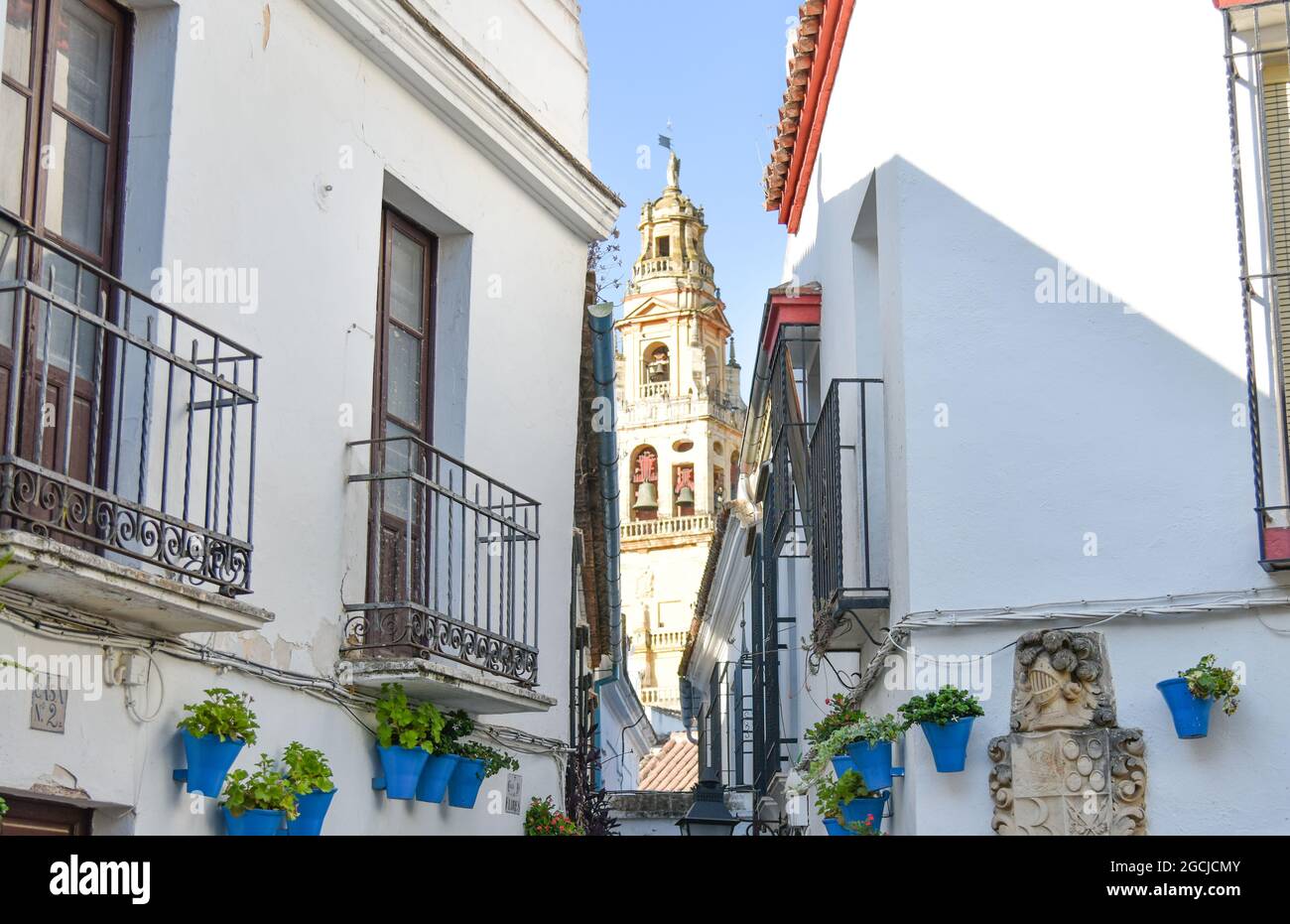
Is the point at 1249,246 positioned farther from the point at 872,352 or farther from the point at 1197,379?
the point at 872,352

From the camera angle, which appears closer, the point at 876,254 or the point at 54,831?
the point at 54,831

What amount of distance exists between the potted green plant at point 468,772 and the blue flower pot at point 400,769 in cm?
38

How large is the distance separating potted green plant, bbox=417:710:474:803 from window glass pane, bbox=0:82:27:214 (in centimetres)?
313

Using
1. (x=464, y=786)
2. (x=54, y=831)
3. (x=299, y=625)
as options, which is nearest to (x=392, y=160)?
(x=299, y=625)

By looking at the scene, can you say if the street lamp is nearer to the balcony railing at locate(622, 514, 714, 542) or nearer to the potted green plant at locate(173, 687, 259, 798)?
the potted green plant at locate(173, 687, 259, 798)

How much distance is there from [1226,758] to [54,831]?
15.0ft

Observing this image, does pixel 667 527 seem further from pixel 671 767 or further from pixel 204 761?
pixel 204 761

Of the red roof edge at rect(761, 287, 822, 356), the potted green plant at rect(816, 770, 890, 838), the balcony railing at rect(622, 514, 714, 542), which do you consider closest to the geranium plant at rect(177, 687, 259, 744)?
the potted green plant at rect(816, 770, 890, 838)

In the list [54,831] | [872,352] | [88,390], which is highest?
[872,352]

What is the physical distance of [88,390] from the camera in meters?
6.91

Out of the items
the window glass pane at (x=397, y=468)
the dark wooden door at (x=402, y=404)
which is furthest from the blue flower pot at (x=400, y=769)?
the window glass pane at (x=397, y=468)

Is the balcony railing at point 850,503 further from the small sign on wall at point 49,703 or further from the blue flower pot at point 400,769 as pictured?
the small sign on wall at point 49,703

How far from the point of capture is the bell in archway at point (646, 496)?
2554 inches

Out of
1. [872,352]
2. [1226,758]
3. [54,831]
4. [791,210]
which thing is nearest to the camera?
[54,831]
